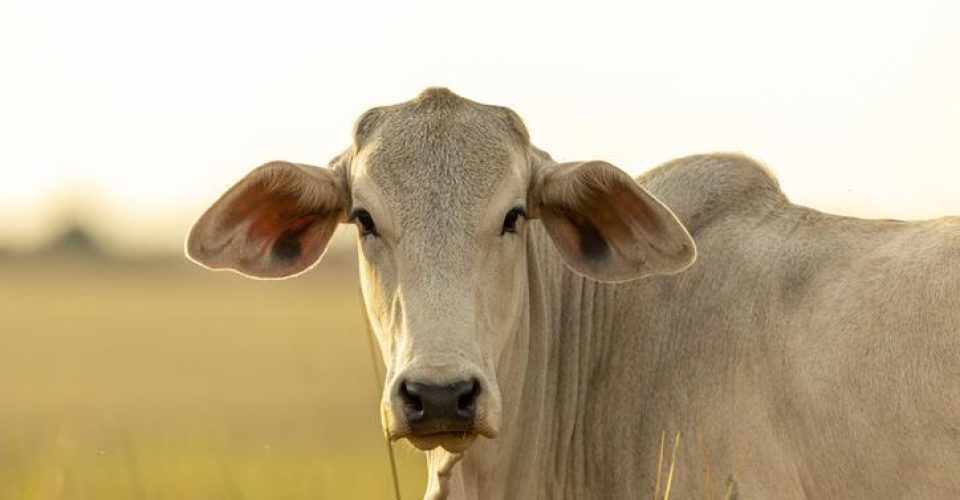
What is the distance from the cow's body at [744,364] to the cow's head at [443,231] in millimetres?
381

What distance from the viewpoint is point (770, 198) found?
28.8ft

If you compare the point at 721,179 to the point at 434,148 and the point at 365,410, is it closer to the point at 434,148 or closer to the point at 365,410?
the point at 434,148

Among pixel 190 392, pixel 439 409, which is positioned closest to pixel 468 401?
pixel 439 409

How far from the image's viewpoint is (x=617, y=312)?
873 centimetres

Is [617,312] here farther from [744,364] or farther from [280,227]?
[280,227]

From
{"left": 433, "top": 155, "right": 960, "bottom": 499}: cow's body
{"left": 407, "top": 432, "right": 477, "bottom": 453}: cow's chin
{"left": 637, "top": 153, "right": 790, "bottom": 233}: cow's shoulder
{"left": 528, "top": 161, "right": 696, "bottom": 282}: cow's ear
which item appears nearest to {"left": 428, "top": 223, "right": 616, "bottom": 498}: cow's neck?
{"left": 433, "top": 155, "right": 960, "bottom": 499}: cow's body

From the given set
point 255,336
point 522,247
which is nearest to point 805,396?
point 522,247

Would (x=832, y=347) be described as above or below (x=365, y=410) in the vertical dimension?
above

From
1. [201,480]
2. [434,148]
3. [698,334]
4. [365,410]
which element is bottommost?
[365,410]

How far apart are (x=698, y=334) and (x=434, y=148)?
4.76 feet

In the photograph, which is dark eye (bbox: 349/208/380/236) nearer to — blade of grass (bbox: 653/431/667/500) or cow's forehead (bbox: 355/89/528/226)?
cow's forehead (bbox: 355/89/528/226)

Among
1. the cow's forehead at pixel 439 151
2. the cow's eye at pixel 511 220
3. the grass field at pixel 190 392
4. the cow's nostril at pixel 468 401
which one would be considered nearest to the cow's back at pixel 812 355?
the cow's eye at pixel 511 220

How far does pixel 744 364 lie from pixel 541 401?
114 centimetres

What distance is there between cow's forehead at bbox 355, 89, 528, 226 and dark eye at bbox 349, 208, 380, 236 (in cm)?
16
